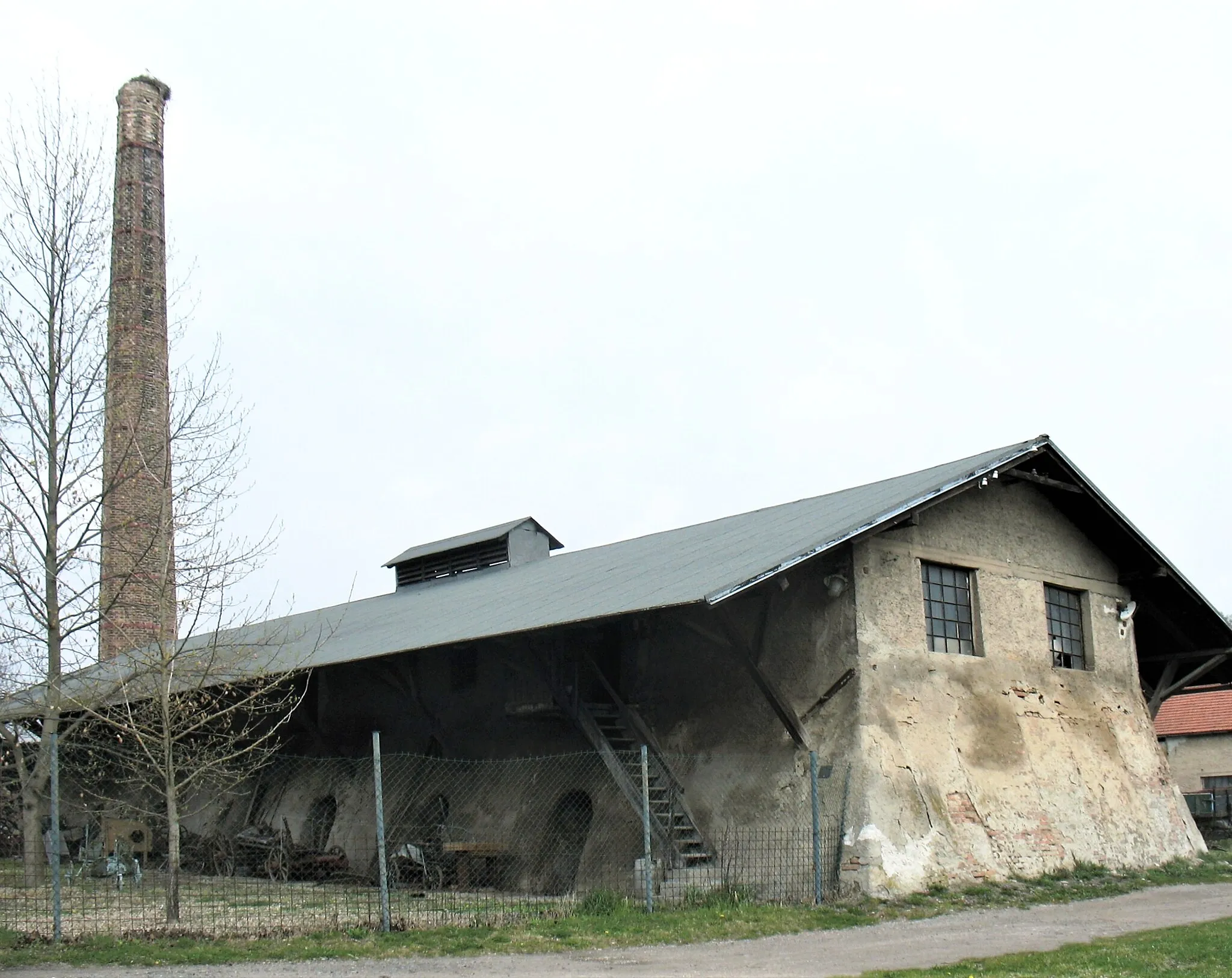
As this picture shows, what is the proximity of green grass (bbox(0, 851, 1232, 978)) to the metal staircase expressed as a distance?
1.42 m

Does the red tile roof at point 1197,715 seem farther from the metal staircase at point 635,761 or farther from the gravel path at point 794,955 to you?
the gravel path at point 794,955

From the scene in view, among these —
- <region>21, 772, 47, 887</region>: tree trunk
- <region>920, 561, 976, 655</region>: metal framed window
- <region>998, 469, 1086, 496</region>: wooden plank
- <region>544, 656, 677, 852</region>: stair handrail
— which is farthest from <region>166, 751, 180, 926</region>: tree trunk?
<region>998, 469, 1086, 496</region>: wooden plank

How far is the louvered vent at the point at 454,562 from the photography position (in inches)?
947

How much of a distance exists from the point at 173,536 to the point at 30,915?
4.16 meters

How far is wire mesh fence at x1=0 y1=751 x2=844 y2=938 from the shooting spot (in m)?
11.8

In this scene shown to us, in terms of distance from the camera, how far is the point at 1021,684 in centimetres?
1493

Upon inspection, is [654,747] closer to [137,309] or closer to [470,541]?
[470,541]

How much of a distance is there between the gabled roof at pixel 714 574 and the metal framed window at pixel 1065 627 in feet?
3.14

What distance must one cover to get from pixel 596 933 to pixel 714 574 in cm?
389

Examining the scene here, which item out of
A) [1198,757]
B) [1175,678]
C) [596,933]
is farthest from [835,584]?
[1198,757]

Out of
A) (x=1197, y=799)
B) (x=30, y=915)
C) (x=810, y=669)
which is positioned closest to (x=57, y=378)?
(x=30, y=915)

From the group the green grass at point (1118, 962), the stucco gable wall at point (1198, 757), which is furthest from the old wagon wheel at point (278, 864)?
the stucco gable wall at point (1198, 757)

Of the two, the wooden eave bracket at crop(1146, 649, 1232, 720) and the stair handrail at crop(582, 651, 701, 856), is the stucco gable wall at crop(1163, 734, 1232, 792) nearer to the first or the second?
the wooden eave bracket at crop(1146, 649, 1232, 720)

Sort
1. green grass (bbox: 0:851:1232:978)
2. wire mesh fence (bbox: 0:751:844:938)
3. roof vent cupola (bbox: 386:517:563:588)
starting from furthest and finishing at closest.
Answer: roof vent cupola (bbox: 386:517:563:588)
wire mesh fence (bbox: 0:751:844:938)
green grass (bbox: 0:851:1232:978)
